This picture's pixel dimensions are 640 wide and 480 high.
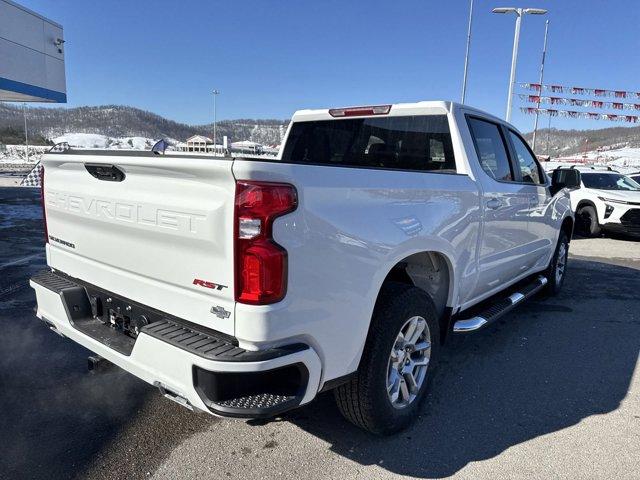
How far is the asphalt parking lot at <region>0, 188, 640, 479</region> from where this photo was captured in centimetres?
254

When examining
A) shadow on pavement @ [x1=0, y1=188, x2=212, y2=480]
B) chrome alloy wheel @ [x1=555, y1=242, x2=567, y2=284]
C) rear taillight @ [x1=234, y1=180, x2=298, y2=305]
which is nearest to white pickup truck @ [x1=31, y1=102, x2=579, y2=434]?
rear taillight @ [x1=234, y1=180, x2=298, y2=305]

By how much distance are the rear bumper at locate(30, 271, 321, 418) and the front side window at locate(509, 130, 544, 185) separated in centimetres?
334

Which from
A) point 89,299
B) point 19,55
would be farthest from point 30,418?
point 19,55

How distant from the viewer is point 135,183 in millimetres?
2336

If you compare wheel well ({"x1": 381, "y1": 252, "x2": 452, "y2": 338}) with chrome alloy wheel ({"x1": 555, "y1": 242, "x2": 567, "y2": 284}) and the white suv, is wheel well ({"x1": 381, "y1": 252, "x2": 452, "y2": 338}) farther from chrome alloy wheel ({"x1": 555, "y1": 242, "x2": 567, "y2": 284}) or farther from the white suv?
the white suv

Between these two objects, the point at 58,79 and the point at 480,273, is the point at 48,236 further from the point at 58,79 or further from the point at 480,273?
the point at 58,79

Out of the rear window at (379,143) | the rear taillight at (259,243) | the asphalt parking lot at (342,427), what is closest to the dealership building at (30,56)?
the asphalt parking lot at (342,427)

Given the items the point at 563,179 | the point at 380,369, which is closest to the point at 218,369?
the point at 380,369

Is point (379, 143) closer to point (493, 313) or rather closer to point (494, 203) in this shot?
point (494, 203)

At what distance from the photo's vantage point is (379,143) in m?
3.89

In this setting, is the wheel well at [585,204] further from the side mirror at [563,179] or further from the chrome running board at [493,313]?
the chrome running board at [493,313]

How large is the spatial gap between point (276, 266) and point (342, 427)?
146 centimetres

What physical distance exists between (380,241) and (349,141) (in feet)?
6.09

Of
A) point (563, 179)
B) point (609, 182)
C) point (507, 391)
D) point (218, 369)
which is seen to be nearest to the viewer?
point (218, 369)
